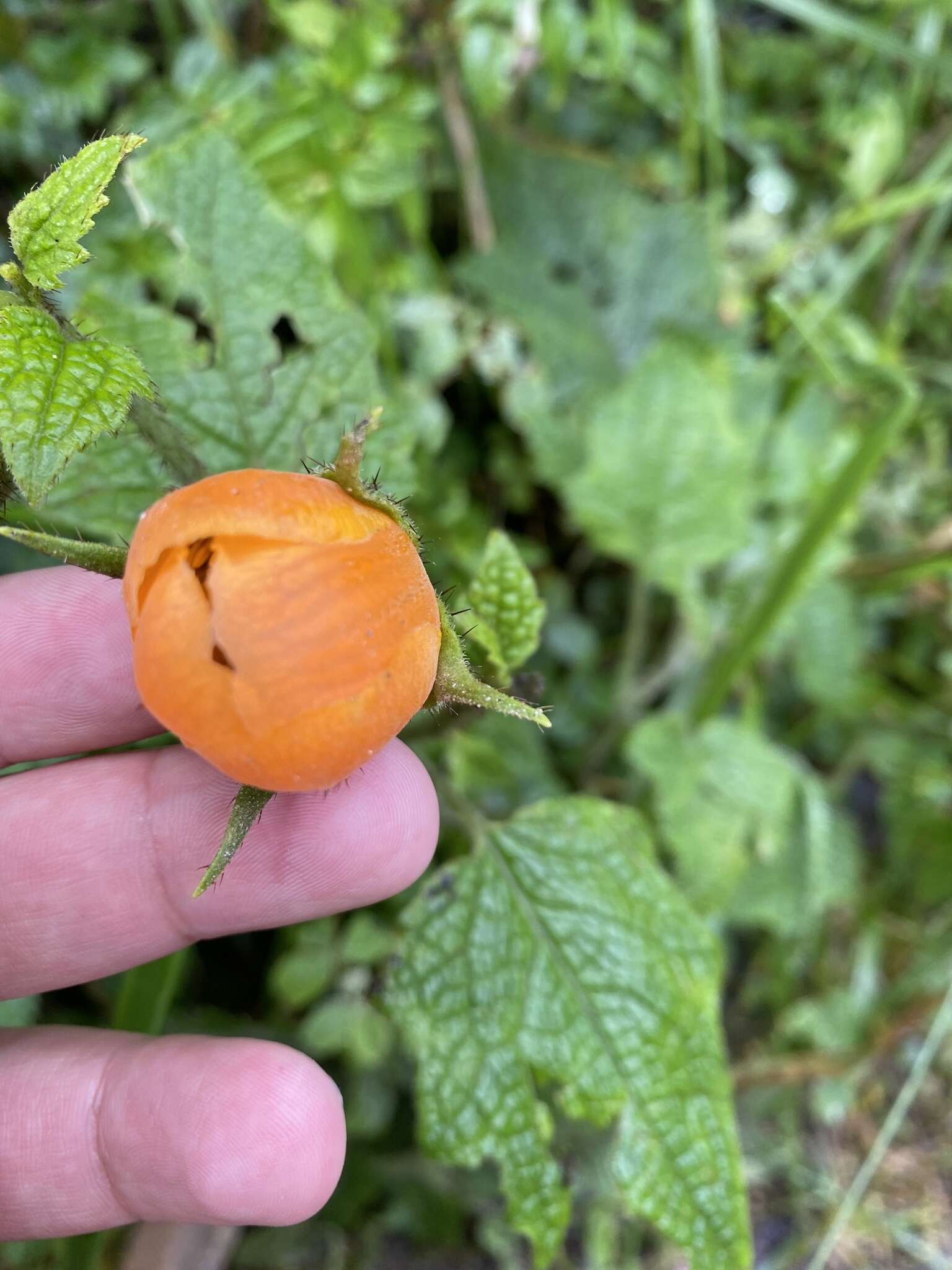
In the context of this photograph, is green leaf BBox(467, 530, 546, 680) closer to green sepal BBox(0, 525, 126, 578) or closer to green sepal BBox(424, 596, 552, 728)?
green sepal BBox(424, 596, 552, 728)

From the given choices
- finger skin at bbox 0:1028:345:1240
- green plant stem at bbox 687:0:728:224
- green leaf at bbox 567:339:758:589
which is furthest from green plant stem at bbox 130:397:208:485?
green plant stem at bbox 687:0:728:224

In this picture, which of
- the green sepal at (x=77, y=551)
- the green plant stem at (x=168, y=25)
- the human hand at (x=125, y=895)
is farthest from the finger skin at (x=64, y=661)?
the green plant stem at (x=168, y=25)

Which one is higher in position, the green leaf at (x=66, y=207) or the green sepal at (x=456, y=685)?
the green leaf at (x=66, y=207)

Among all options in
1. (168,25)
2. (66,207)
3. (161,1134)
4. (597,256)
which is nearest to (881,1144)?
(161,1134)

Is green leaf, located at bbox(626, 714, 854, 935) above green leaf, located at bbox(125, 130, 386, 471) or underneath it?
underneath

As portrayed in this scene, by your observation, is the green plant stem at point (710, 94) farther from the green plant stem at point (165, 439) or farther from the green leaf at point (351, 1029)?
the green leaf at point (351, 1029)

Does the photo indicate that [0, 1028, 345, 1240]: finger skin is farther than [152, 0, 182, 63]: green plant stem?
No

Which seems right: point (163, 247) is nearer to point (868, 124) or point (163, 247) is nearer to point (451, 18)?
point (451, 18)
